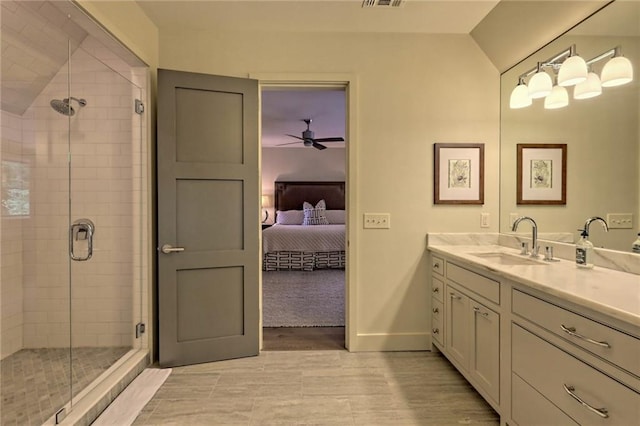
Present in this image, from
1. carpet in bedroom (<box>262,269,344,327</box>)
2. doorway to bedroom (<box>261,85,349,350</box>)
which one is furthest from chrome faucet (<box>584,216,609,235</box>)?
carpet in bedroom (<box>262,269,344,327</box>)

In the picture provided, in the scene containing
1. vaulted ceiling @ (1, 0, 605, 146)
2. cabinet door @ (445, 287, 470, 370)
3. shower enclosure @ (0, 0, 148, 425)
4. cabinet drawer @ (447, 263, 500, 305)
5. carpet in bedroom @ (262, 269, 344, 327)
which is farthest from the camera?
carpet in bedroom @ (262, 269, 344, 327)

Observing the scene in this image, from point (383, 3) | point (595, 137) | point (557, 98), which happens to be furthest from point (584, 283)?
point (383, 3)

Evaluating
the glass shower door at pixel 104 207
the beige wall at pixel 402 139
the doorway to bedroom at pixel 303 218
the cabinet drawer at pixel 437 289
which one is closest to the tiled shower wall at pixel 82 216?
the glass shower door at pixel 104 207

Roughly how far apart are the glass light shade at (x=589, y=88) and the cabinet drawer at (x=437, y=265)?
4.51 ft

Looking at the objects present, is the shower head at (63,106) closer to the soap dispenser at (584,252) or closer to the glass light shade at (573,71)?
the glass light shade at (573,71)

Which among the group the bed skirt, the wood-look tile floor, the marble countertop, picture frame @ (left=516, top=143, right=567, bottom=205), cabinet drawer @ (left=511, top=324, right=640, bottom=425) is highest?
picture frame @ (left=516, top=143, right=567, bottom=205)

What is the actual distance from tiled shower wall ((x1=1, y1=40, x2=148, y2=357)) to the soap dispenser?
2877 mm

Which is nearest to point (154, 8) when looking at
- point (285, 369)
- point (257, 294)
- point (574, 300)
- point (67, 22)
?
point (67, 22)

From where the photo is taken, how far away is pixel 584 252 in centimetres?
182

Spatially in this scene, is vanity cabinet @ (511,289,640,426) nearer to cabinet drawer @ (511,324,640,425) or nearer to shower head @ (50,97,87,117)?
cabinet drawer @ (511,324,640,425)

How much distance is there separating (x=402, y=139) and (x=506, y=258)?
121cm

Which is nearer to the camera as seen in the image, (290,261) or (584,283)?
(584,283)

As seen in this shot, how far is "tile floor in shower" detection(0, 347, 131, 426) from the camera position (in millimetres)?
1828

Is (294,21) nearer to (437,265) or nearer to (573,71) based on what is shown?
(573,71)
